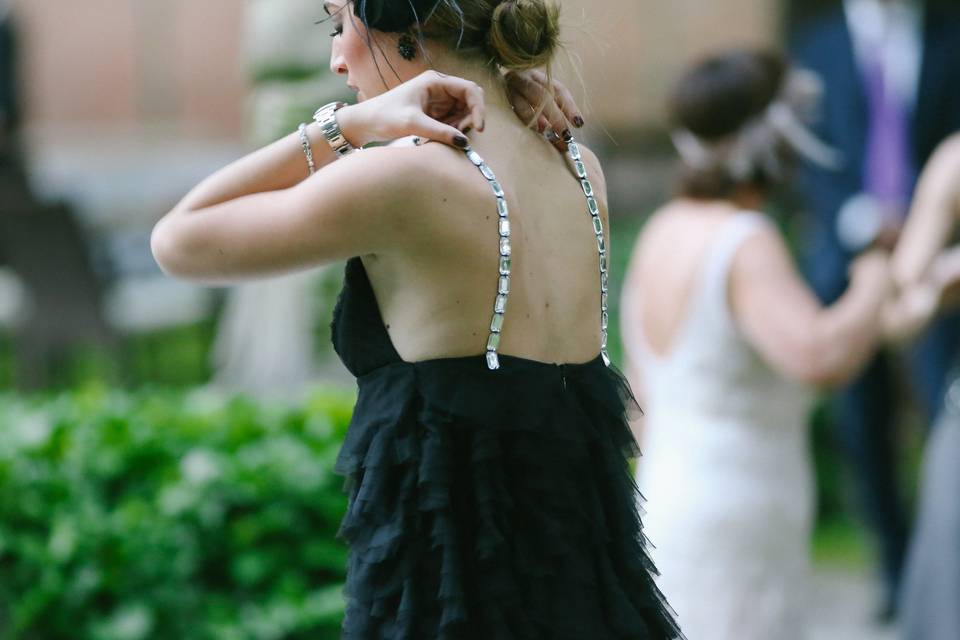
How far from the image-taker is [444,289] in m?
2.23

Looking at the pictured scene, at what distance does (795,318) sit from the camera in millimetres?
3547

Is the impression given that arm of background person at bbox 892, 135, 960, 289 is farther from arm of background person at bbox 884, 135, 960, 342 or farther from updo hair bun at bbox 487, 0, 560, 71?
updo hair bun at bbox 487, 0, 560, 71

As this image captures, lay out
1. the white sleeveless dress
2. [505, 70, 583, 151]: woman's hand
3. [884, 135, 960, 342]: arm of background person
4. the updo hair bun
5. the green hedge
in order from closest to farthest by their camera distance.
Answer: the updo hair bun < [505, 70, 583, 151]: woman's hand < the white sleeveless dress < [884, 135, 960, 342]: arm of background person < the green hedge

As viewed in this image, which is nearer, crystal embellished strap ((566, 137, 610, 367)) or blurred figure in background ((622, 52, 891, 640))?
crystal embellished strap ((566, 137, 610, 367))

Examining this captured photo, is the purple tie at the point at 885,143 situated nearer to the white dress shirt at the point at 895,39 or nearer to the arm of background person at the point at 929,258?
the white dress shirt at the point at 895,39

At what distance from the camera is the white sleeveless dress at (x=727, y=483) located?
3.69 metres

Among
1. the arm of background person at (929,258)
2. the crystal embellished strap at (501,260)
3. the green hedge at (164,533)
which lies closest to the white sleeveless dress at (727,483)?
the arm of background person at (929,258)

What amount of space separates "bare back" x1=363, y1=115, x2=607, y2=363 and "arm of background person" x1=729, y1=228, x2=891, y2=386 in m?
1.19

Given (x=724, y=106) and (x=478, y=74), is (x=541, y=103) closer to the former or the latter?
(x=478, y=74)

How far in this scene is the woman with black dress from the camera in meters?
2.20

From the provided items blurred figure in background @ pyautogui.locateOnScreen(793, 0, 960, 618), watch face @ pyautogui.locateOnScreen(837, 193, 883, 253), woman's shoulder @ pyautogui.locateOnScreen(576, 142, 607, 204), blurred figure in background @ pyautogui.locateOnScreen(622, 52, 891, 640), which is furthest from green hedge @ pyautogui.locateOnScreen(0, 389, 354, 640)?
blurred figure in background @ pyautogui.locateOnScreen(793, 0, 960, 618)

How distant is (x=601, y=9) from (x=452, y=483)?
29.4 feet

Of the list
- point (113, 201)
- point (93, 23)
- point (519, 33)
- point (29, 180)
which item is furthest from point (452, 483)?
point (93, 23)

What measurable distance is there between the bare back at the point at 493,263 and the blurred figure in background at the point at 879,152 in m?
3.55
